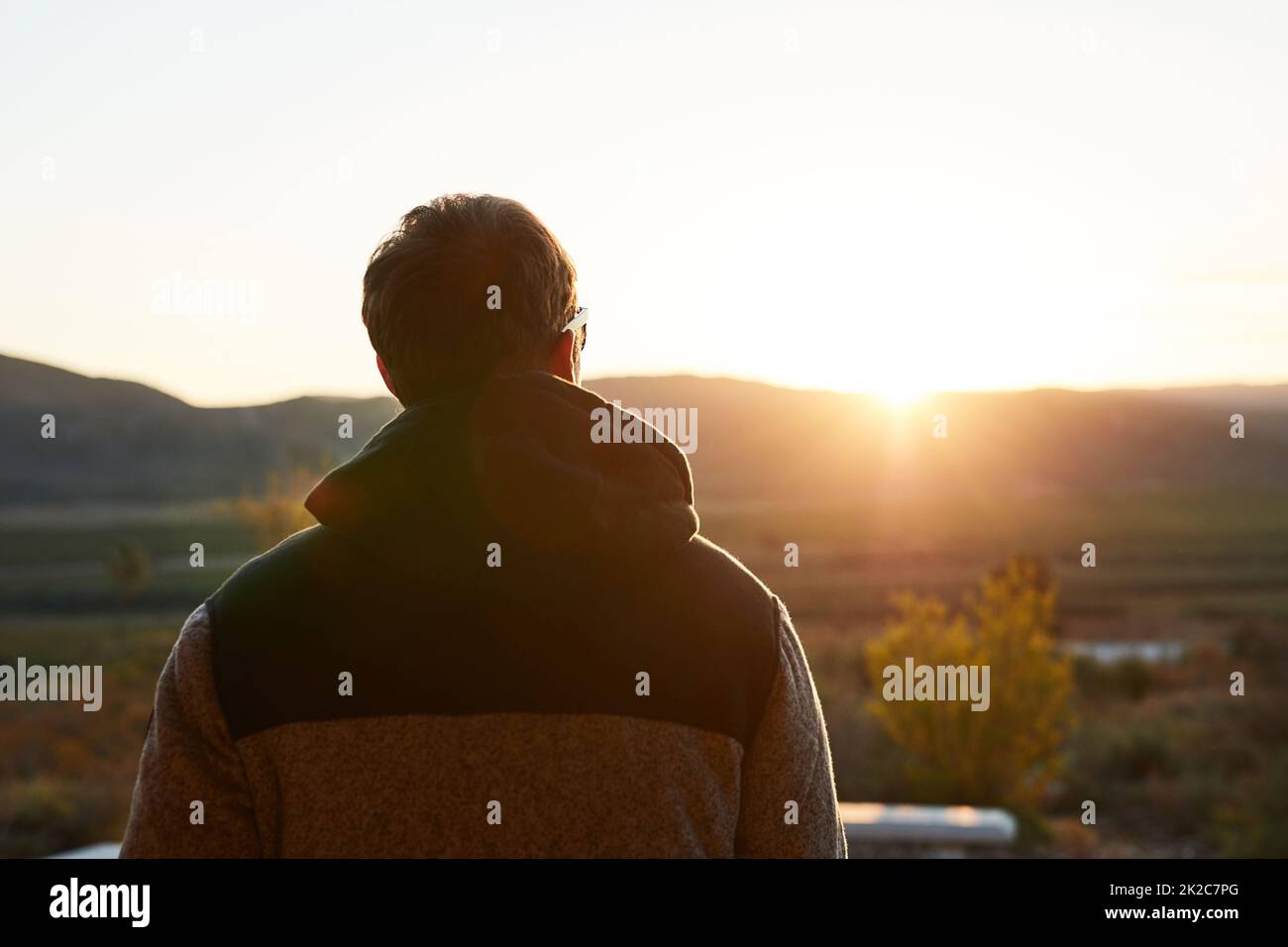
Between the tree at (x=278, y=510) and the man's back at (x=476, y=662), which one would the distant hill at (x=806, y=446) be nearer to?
the tree at (x=278, y=510)

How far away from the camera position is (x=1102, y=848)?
8930mm

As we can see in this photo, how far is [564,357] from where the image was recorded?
5.16 ft

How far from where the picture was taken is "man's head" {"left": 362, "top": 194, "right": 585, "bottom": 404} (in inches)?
58.1

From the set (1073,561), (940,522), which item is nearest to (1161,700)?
(1073,561)

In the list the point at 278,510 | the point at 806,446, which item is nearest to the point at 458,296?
Result: the point at 278,510

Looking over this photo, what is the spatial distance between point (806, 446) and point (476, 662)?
86279 millimetres

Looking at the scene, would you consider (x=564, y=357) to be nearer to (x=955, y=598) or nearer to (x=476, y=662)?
(x=476, y=662)

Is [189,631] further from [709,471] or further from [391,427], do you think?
[709,471]

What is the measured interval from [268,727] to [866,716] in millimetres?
11561

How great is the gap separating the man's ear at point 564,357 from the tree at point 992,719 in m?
8.69

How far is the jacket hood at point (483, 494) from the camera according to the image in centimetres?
136

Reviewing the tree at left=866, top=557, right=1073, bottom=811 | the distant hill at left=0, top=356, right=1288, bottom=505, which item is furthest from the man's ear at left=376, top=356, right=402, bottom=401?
the distant hill at left=0, top=356, right=1288, bottom=505

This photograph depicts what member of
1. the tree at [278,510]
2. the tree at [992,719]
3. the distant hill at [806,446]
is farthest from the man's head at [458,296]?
the distant hill at [806,446]
